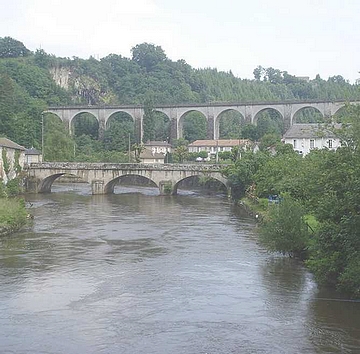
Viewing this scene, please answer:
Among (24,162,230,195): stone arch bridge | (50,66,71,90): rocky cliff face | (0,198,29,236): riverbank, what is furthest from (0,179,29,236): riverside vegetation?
(50,66,71,90): rocky cliff face

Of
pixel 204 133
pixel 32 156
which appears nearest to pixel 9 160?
pixel 32 156

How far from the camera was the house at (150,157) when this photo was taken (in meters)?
104

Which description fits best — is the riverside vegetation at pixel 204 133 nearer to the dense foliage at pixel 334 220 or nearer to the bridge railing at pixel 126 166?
the dense foliage at pixel 334 220

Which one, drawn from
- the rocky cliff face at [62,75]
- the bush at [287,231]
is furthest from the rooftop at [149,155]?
the bush at [287,231]

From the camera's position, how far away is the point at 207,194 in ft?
256

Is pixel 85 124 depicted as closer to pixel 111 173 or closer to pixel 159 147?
pixel 159 147

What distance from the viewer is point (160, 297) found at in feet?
82.5

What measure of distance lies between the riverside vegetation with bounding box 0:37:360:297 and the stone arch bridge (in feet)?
23.8

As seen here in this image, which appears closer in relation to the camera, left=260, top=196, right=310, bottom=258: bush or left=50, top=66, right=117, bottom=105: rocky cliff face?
left=260, top=196, right=310, bottom=258: bush

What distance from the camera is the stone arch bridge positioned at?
242 feet

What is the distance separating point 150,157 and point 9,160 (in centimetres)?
3654

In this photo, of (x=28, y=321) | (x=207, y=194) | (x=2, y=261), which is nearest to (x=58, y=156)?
(x=207, y=194)

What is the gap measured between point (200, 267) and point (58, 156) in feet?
219

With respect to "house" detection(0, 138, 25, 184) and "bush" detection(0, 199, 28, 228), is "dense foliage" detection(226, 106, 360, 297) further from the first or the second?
"house" detection(0, 138, 25, 184)
